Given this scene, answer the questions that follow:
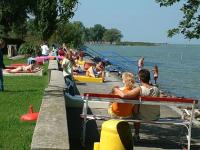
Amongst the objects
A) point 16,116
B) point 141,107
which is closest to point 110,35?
point 16,116

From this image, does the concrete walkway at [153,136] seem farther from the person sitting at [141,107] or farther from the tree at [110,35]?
the tree at [110,35]

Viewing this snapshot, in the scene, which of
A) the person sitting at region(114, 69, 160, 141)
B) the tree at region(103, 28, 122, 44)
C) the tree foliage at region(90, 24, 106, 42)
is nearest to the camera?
the person sitting at region(114, 69, 160, 141)

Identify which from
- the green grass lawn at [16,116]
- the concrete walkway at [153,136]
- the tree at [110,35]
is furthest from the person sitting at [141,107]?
the tree at [110,35]

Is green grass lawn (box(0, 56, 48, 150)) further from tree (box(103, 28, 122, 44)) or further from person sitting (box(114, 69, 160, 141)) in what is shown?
tree (box(103, 28, 122, 44))

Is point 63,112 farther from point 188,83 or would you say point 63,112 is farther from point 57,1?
point 188,83

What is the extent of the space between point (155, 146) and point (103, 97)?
135 cm

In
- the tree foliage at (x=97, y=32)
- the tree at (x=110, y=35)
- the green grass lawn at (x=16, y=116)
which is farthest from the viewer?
the tree at (x=110, y=35)

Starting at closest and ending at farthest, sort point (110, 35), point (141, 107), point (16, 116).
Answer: point (141, 107)
point (16, 116)
point (110, 35)

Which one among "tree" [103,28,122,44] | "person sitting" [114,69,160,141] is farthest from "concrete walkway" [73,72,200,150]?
"tree" [103,28,122,44]

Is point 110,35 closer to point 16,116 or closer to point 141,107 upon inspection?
point 16,116

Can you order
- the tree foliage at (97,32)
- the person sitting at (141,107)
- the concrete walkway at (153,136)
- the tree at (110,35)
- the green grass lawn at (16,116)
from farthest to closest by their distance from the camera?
the tree at (110,35) → the tree foliage at (97,32) → the concrete walkway at (153,136) → the person sitting at (141,107) → the green grass lawn at (16,116)

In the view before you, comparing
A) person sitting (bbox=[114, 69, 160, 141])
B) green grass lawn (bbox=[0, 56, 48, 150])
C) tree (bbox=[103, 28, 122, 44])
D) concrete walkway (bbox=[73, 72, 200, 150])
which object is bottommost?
tree (bbox=[103, 28, 122, 44])

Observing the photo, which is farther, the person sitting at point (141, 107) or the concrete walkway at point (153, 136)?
the concrete walkway at point (153, 136)

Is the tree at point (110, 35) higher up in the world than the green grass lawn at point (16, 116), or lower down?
lower down
